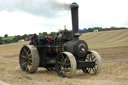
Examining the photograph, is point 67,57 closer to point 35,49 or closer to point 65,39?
point 65,39

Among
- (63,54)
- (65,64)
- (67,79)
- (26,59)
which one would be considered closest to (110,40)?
(26,59)

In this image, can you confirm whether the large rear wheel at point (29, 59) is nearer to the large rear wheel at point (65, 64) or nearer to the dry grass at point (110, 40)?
the large rear wheel at point (65, 64)

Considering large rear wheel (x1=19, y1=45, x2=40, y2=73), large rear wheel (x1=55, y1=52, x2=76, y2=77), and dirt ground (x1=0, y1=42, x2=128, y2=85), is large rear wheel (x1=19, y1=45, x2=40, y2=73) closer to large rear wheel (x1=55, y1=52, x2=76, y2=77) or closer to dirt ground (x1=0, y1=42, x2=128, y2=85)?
dirt ground (x1=0, y1=42, x2=128, y2=85)

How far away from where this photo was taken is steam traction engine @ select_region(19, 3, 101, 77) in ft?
24.5

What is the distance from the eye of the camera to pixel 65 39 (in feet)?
26.6

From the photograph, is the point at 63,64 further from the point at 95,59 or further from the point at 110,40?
the point at 110,40

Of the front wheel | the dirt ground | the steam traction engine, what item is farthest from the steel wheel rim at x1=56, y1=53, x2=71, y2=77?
the front wheel

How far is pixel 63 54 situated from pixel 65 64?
376 mm

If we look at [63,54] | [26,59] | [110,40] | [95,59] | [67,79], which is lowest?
[110,40]

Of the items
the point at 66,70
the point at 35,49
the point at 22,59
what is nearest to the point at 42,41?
the point at 35,49

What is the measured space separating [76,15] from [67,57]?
155 cm

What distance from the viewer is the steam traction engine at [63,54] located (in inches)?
294

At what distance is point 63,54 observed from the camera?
7.57 m

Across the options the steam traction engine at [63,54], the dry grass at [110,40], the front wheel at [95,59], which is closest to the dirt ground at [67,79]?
the front wheel at [95,59]
